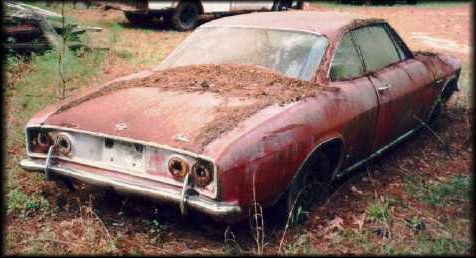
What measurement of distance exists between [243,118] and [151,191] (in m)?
0.73

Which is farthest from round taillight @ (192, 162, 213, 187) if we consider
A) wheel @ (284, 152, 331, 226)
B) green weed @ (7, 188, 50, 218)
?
green weed @ (7, 188, 50, 218)

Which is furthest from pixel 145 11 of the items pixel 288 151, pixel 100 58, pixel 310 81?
pixel 288 151

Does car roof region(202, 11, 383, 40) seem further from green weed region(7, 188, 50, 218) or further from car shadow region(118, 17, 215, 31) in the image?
car shadow region(118, 17, 215, 31)

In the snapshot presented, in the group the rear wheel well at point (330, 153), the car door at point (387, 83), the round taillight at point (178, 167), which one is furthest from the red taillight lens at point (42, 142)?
the car door at point (387, 83)

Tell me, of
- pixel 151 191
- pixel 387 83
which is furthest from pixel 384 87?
pixel 151 191

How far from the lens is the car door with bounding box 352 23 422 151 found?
15.0ft

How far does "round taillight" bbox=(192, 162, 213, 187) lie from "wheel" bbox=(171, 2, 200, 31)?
30.4 ft

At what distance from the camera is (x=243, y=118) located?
3406 mm

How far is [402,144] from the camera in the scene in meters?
5.70

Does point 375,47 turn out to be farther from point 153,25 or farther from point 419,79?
point 153,25

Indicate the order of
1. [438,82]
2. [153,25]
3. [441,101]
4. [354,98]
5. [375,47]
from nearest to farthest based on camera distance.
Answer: [354,98]
[375,47]
[438,82]
[441,101]
[153,25]

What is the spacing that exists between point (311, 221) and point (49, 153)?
75.8 inches

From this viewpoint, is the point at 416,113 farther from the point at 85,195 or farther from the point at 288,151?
the point at 85,195

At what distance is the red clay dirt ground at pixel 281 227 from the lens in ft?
11.4
